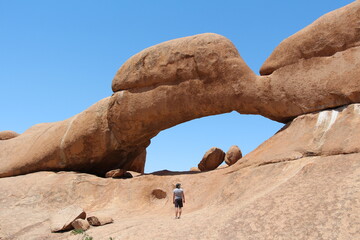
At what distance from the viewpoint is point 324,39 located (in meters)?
12.0

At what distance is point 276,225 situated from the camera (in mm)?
7965

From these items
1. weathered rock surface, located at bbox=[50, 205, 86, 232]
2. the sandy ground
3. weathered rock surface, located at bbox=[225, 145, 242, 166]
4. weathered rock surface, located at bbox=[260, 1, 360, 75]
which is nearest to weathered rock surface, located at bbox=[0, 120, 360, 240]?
the sandy ground

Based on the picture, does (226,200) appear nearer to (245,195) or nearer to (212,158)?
(245,195)

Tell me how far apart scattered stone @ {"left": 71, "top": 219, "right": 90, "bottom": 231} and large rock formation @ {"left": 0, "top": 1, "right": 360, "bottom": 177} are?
4629 mm

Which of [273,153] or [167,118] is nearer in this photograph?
[273,153]

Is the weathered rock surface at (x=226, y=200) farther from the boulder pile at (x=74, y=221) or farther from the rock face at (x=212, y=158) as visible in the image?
the rock face at (x=212, y=158)

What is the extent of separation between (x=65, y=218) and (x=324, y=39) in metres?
8.99

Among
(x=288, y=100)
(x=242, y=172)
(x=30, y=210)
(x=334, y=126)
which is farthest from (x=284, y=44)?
(x=30, y=210)

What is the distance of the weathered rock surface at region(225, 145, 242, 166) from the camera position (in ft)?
50.3

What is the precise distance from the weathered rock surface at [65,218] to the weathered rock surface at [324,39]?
733 centimetres

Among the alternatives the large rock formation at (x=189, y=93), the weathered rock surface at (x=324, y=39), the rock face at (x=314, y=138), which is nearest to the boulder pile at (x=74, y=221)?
the large rock formation at (x=189, y=93)

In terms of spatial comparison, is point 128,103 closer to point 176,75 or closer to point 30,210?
point 176,75

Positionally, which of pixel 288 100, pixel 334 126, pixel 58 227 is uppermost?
pixel 288 100

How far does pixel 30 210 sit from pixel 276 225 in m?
8.96
